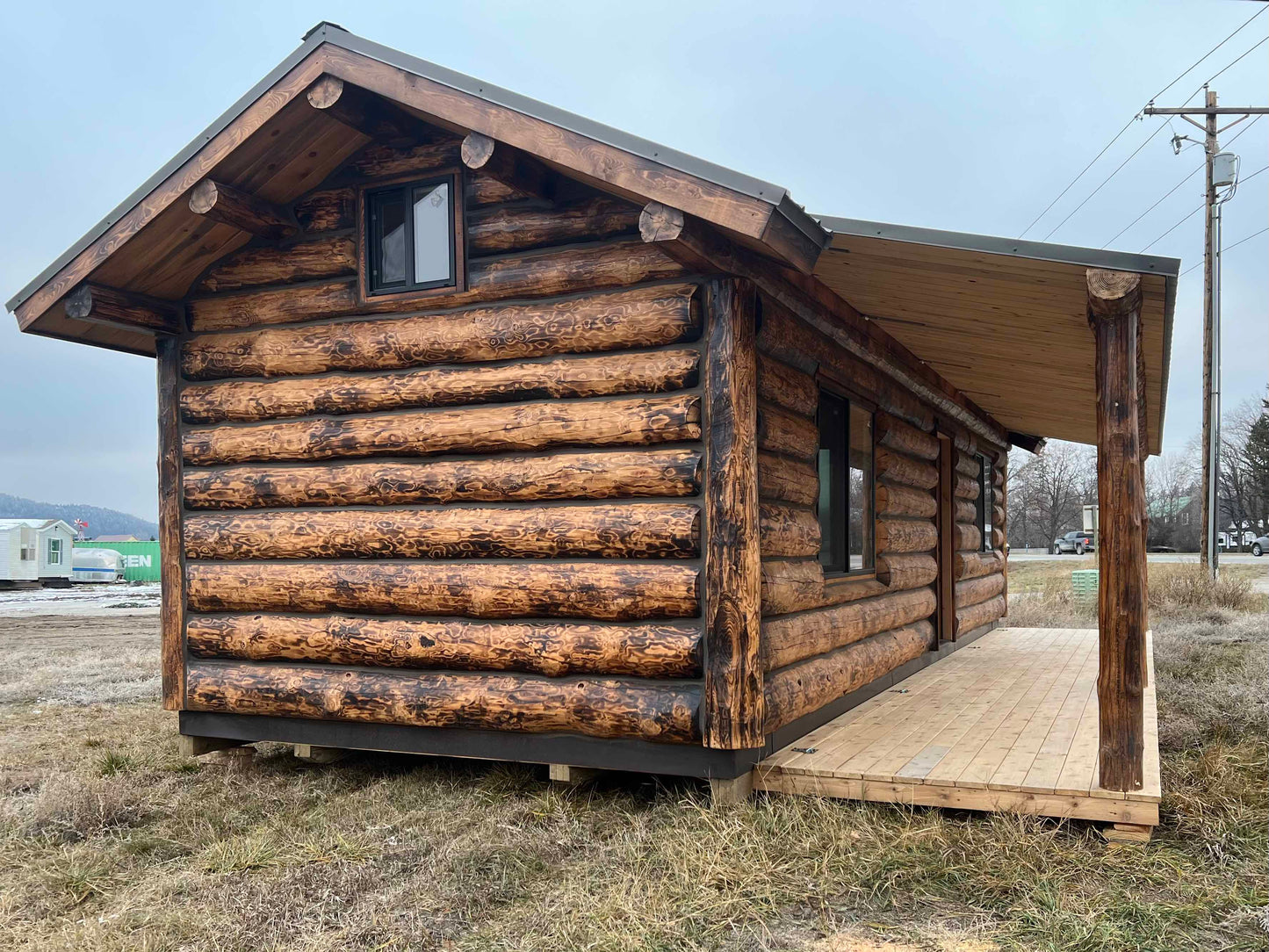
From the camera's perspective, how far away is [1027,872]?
433cm

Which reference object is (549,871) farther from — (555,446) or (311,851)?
(555,446)

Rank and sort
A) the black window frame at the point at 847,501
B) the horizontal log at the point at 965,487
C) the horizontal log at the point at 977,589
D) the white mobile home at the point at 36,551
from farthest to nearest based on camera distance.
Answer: the white mobile home at the point at 36,551 → the horizontal log at the point at 965,487 → the horizontal log at the point at 977,589 → the black window frame at the point at 847,501

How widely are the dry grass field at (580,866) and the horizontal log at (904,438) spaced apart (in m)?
3.11

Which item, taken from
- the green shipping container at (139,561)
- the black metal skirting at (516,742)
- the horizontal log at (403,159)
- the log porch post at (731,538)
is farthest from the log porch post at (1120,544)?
the green shipping container at (139,561)

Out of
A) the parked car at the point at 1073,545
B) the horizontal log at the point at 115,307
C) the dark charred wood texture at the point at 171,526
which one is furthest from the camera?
the parked car at the point at 1073,545

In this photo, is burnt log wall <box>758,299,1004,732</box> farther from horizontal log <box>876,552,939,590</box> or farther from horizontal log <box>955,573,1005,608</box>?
horizontal log <box>955,573,1005,608</box>

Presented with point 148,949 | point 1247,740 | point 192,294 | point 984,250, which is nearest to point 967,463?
point 1247,740

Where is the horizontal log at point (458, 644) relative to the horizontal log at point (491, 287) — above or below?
below

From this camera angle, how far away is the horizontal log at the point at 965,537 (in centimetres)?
1083

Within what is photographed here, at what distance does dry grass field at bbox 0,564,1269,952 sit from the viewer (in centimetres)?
395

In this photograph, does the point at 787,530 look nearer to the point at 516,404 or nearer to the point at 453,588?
the point at 516,404

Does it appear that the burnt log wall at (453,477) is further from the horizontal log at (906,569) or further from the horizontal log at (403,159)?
the horizontal log at (906,569)

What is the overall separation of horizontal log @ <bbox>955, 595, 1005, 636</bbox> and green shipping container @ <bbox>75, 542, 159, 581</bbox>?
139 ft

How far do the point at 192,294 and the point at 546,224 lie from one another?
2.78 m
